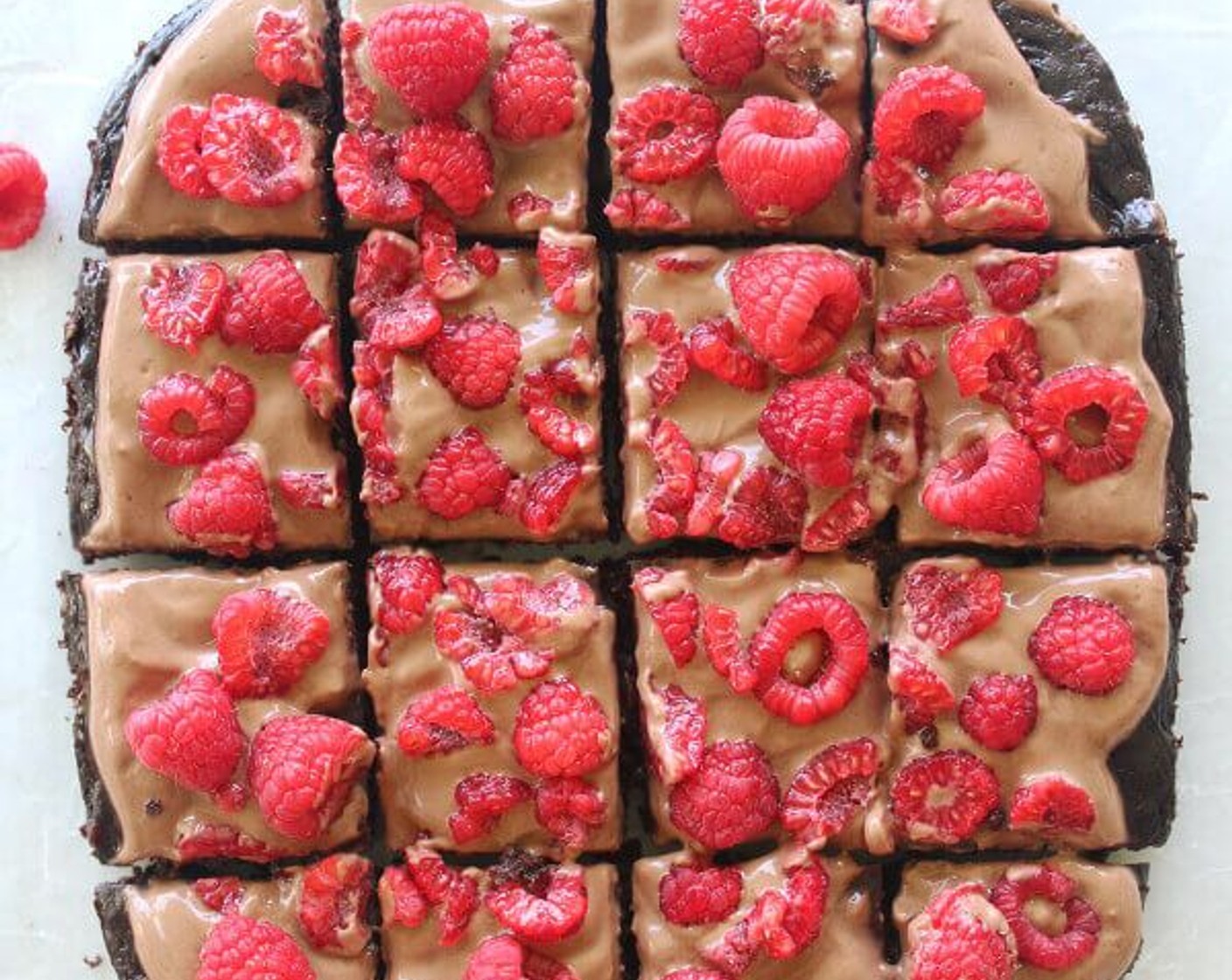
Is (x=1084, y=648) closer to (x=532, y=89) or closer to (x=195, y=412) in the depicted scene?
(x=532, y=89)

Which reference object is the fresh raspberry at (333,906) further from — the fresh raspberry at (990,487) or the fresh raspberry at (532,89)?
the fresh raspberry at (532,89)

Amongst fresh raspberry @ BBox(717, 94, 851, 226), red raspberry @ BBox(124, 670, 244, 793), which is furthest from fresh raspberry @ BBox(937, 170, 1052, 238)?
red raspberry @ BBox(124, 670, 244, 793)

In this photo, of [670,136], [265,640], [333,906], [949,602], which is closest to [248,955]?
[333,906]

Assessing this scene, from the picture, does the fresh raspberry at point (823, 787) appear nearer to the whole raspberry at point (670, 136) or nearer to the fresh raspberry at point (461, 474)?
the fresh raspberry at point (461, 474)

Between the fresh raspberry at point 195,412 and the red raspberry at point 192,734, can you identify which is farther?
the fresh raspberry at point 195,412

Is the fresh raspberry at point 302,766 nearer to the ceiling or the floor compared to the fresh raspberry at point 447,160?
nearer to the floor

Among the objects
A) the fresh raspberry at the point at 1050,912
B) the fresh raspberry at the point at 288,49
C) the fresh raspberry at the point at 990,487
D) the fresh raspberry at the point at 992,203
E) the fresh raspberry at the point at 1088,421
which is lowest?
the fresh raspberry at the point at 1050,912

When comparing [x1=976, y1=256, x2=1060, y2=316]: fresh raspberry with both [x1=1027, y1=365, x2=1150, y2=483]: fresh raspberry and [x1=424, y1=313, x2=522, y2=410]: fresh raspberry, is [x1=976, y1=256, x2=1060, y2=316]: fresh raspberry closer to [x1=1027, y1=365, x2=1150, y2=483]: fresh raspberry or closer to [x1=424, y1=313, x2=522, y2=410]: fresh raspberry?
[x1=1027, y1=365, x2=1150, y2=483]: fresh raspberry

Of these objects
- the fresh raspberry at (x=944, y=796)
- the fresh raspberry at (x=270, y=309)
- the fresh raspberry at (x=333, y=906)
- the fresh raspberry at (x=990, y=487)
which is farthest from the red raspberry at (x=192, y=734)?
the fresh raspberry at (x=990, y=487)
